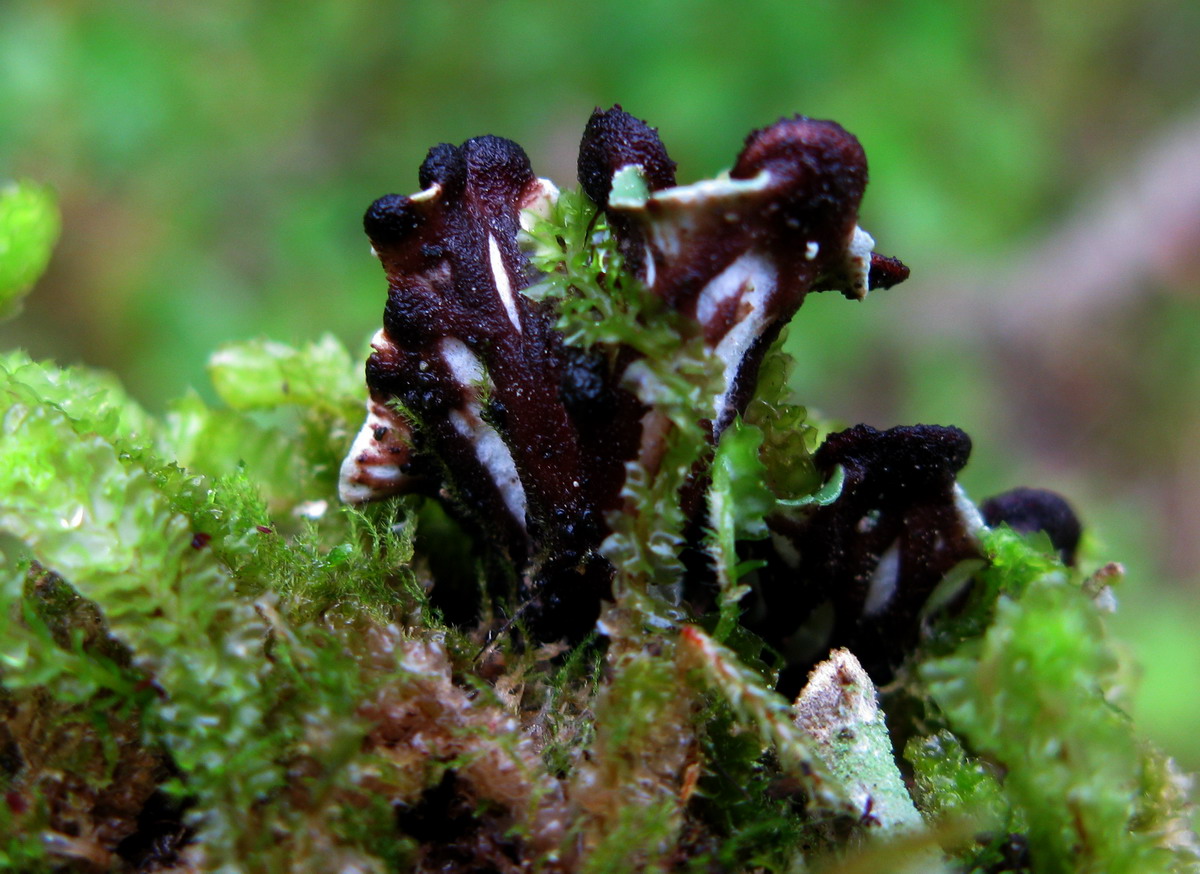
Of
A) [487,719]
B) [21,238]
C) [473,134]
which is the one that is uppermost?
[473,134]

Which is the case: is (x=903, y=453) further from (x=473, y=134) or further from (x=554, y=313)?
(x=473, y=134)

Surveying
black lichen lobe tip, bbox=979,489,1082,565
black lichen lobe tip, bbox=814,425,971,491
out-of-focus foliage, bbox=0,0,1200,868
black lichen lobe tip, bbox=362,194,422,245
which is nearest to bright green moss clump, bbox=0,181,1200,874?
black lichen lobe tip, bbox=814,425,971,491

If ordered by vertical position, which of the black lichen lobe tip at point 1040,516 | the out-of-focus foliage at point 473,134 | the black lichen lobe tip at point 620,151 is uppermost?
the out-of-focus foliage at point 473,134

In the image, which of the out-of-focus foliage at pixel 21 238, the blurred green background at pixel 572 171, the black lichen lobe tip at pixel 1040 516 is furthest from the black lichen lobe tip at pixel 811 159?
the blurred green background at pixel 572 171

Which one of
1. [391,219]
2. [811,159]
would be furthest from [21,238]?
[811,159]

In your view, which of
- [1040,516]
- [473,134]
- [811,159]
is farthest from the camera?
[473,134]

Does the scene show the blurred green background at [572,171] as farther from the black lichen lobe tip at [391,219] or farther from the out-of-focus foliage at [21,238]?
the black lichen lobe tip at [391,219]
